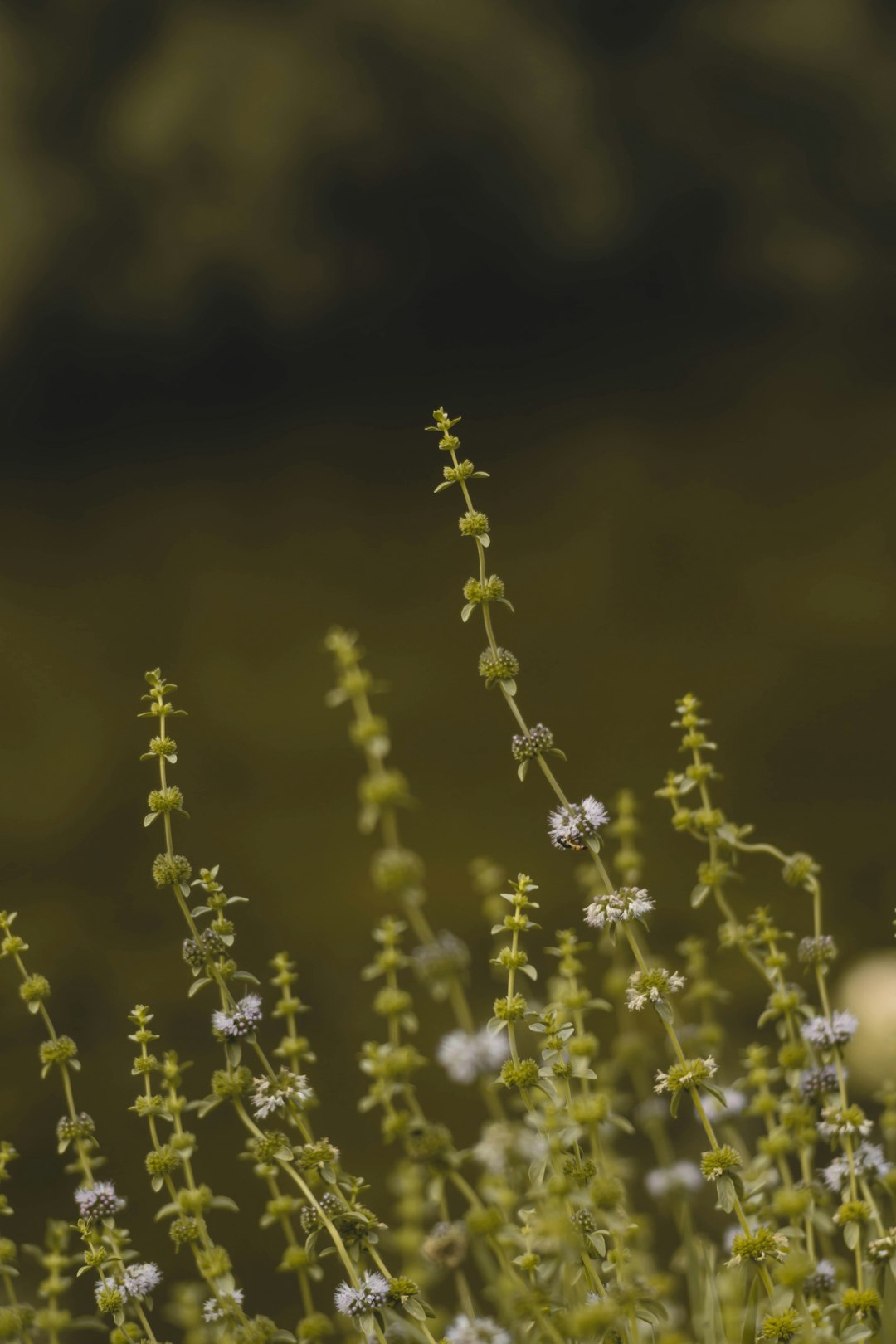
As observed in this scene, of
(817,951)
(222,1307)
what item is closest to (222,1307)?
(222,1307)

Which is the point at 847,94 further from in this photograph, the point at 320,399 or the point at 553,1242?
the point at 553,1242

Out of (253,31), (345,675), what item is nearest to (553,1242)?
(345,675)

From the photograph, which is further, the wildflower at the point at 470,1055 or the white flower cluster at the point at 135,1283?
the white flower cluster at the point at 135,1283

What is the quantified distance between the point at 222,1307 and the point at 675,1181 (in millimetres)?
377

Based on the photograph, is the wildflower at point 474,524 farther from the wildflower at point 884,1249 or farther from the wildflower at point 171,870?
the wildflower at point 884,1249

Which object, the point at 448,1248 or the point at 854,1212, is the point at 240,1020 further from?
the point at 854,1212

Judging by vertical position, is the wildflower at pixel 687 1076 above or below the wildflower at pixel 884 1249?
above

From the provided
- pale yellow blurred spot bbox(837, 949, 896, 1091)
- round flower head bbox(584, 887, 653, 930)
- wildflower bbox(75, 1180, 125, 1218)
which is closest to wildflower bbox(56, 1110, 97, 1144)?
wildflower bbox(75, 1180, 125, 1218)

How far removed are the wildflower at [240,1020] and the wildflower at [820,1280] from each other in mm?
292

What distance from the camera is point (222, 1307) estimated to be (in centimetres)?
51

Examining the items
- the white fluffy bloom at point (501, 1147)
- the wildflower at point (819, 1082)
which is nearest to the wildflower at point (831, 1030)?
the wildflower at point (819, 1082)

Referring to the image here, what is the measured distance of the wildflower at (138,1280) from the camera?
56 cm

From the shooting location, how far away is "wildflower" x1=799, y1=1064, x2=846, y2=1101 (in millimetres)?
595

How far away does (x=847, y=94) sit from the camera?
1.29m
